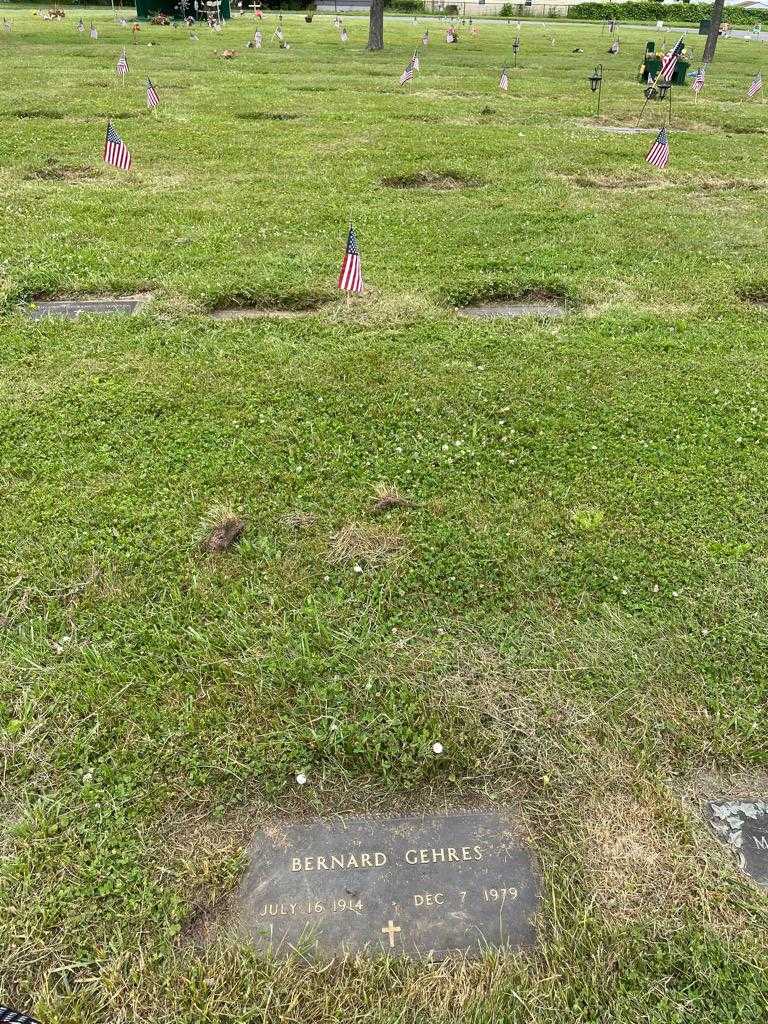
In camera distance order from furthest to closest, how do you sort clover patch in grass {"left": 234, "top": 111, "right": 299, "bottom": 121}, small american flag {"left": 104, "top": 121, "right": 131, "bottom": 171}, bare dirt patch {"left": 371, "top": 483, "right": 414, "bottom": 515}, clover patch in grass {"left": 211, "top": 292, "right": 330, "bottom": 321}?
clover patch in grass {"left": 234, "top": 111, "right": 299, "bottom": 121}
small american flag {"left": 104, "top": 121, "right": 131, "bottom": 171}
clover patch in grass {"left": 211, "top": 292, "right": 330, "bottom": 321}
bare dirt patch {"left": 371, "top": 483, "right": 414, "bottom": 515}

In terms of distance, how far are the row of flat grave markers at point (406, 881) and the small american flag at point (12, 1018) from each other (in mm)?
673

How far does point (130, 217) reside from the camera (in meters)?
8.45

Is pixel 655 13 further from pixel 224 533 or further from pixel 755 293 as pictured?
pixel 224 533

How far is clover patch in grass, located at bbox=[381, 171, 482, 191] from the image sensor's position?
10.1 m

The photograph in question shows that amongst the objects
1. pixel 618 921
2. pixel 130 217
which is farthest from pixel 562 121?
pixel 618 921

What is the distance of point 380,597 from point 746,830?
186 cm

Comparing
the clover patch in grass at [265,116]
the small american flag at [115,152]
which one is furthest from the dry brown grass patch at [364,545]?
the clover patch in grass at [265,116]

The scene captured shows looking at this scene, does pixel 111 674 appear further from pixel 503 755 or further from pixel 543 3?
pixel 543 3

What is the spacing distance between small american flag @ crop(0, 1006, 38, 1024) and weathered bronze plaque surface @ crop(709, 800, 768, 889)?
2.42m

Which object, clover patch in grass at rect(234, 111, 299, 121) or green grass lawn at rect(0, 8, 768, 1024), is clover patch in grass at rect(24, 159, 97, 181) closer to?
green grass lawn at rect(0, 8, 768, 1024)

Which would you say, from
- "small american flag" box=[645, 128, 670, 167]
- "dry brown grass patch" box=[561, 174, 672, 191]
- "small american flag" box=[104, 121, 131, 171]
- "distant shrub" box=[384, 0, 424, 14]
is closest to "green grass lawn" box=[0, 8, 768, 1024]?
"small american flag" box=[104, 121, 131, 171]

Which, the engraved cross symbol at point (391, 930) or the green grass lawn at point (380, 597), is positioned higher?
the green grass lawn at point (380, 597)

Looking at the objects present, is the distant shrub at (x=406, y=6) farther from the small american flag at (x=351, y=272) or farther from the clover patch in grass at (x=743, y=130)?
the small american flag at (x=351, y=272)

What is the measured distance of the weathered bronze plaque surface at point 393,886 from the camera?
2414 millimetres
